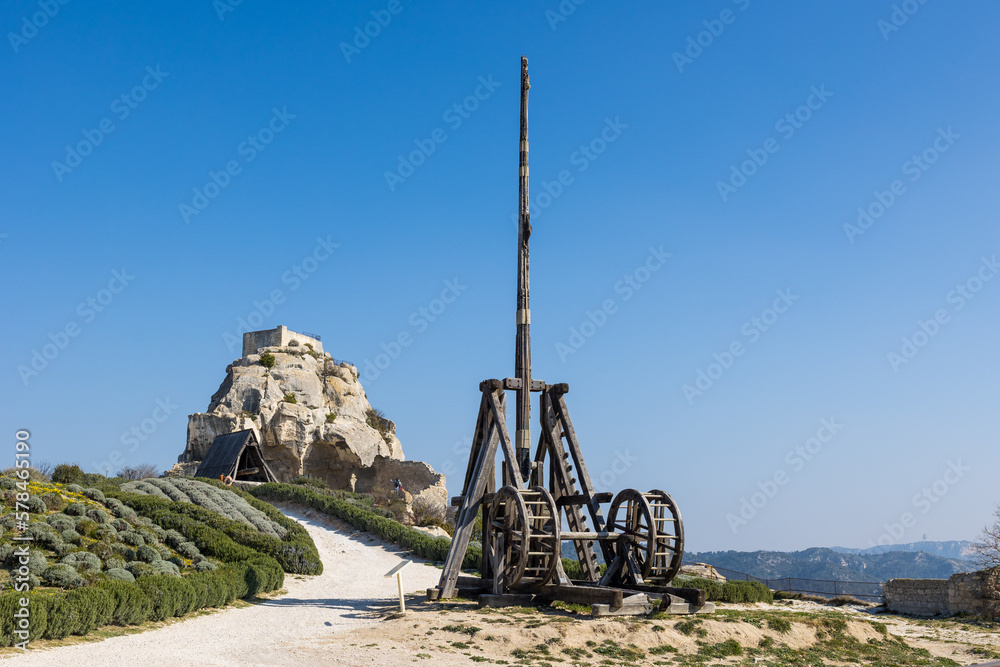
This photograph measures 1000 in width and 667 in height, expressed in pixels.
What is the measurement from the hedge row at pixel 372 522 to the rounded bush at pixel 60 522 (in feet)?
34.9

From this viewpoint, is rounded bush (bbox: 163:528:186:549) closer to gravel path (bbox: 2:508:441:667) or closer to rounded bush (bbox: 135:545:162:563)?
rounded bush (bbox: 135:545:162:563)

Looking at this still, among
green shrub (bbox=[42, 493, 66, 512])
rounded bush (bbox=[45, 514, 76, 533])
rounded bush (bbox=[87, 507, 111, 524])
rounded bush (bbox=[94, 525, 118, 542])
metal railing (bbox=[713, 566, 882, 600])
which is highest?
green shrub (bbox=[42, 493, 66, 512])

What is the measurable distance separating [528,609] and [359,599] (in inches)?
211

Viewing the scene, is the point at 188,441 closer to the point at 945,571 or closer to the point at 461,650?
the point at 461,650

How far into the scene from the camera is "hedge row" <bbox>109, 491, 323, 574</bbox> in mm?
19109

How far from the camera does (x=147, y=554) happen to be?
659 inches

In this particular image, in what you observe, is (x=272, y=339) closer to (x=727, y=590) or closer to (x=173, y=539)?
(x=173, y=539)

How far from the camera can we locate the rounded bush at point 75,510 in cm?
1834

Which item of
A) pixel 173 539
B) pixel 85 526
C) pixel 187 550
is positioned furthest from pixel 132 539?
pixel 173 539

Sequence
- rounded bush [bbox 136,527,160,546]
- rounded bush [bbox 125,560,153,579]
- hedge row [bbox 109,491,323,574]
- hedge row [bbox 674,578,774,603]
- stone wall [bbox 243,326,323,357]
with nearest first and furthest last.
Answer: rounded bush [bbox 125,560,153,579] → rounded bush [bbox 136,527,160,546] → hedge row [bbox 109,491,323,574] → hedge row [bbox 674,578,774,603] → stone wall [bbox 243,326,323,357]

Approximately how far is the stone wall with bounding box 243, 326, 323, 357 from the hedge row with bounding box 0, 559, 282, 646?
36.7 metres

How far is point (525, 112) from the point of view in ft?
57.1

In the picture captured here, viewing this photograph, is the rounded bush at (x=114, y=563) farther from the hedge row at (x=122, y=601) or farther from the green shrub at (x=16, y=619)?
the green shrub at (x=16, y=619)

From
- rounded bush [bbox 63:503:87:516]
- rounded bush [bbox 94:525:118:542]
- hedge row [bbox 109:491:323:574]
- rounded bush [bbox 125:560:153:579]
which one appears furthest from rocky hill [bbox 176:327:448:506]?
rounded bush [bbox 125:560:153:579]
